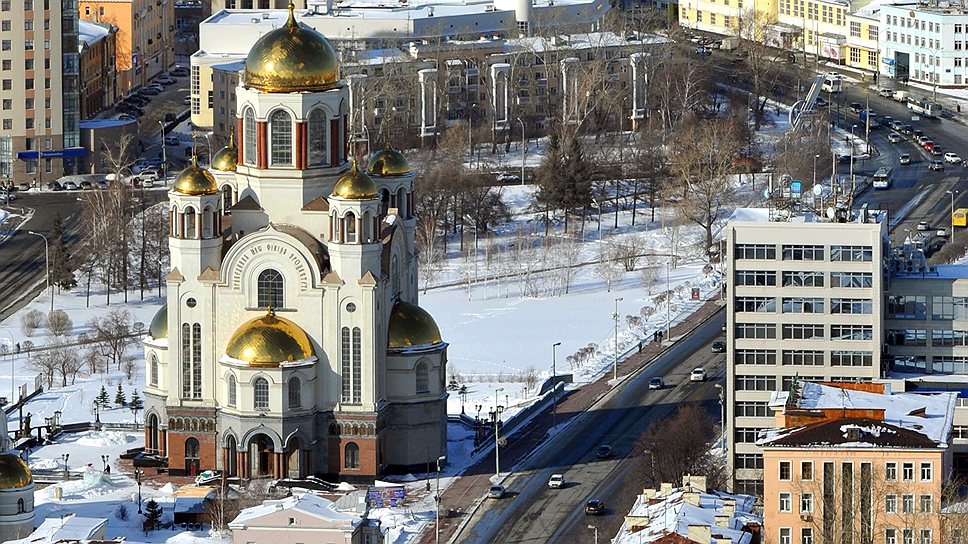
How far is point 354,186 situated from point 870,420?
84.0 ft

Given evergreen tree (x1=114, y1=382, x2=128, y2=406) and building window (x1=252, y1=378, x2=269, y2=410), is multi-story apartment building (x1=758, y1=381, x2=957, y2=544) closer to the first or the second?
building window (x1=252, y1=378, x2=269, y2=410)

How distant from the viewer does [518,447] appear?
145500 mm

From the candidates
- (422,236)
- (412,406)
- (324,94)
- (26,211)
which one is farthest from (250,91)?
(26,211)

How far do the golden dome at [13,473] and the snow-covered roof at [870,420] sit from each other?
27640mm

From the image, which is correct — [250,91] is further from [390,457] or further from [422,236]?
[422,236]

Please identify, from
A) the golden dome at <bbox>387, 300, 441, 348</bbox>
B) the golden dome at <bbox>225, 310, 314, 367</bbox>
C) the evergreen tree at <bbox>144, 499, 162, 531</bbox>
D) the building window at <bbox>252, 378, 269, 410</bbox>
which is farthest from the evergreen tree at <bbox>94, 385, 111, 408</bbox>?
the evergreen tree at <bbox>144, 499, 162, 531</bbox>

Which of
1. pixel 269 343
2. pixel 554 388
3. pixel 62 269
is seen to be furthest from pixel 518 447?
pixel 62 269

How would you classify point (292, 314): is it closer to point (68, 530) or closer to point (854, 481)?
point (68, 530)

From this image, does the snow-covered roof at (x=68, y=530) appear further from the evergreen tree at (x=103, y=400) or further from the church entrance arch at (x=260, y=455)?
the evergreen tree at (x=103, y=400)

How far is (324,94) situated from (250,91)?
305cm

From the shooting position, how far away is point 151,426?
143875mm

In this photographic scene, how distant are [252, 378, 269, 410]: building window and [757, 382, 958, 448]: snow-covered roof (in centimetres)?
2012

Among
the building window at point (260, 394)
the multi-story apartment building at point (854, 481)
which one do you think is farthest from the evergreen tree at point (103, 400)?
the multi-story apartment building at point (854, 481)

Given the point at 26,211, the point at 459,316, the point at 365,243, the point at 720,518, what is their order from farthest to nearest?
the point at 26,211, the point at 459,316, the point at 365,243, the point at 720,518
